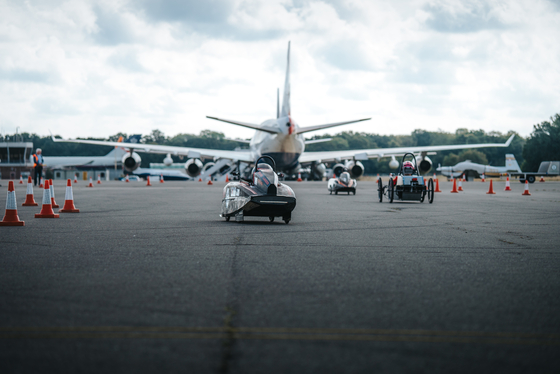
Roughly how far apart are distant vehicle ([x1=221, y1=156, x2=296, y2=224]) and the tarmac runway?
7.00 ft

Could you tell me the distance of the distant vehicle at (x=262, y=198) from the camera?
37.8ft

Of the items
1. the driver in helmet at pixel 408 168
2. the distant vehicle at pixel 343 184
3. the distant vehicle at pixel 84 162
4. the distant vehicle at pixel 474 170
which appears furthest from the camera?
the distant vehicle at pixel 84 162

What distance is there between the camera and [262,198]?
37.7 feet

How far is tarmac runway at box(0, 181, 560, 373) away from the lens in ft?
10.8

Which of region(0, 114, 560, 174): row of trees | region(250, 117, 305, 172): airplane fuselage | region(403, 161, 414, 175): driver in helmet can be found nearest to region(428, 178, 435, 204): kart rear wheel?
region(403, 161, 414, 175): driver in helmet

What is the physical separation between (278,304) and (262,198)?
6954 mm

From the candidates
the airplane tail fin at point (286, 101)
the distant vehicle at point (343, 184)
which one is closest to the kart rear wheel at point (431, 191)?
the distant vehicle at point (343, 184)

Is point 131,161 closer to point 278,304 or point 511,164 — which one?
point 278,304

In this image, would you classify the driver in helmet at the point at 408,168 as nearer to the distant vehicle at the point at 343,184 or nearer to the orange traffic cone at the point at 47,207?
the distant vehicle at the point at 343,184

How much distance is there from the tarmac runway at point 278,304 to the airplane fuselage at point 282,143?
29048mm

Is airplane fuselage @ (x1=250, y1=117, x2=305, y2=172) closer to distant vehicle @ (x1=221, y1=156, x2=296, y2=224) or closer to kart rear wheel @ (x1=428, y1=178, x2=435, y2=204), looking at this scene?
kart rear wheel @ (x1=428, y1=178, x2=435, y2=204)

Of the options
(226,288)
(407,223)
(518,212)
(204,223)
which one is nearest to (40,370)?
(226,288)

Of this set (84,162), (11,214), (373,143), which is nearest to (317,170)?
(11,214)

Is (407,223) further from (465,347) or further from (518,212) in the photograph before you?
(465,347)
